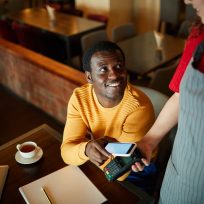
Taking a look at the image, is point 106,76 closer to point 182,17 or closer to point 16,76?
point 16,76

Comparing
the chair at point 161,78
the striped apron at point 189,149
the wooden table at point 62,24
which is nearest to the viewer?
the striped apron at point 189,149

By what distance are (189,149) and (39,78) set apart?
2113 mm

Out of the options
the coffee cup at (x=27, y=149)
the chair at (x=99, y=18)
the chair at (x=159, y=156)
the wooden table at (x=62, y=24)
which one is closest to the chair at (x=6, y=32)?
the wooden table at (x=62, y=24)

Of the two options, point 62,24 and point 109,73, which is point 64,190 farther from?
point 62,24

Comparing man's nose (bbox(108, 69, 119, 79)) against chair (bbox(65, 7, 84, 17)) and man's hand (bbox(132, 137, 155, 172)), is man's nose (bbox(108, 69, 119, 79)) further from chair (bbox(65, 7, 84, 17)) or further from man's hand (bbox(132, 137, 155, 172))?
chair (bbox(65, 7, 84, 17))

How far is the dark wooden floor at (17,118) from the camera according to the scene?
2775 mm

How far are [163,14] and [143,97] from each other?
3.81 meters

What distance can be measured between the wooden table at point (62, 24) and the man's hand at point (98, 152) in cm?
273

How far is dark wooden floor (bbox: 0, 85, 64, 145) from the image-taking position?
9.11 feet

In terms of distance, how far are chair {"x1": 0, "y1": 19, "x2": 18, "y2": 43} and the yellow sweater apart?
9.39 ft

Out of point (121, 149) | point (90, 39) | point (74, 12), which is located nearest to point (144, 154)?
point (121, 149)

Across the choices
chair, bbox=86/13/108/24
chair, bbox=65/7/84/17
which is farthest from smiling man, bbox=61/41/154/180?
chair, bbox=65/7/84/17

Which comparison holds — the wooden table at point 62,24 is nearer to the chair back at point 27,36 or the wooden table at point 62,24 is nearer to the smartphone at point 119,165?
the chair back at point 27,36

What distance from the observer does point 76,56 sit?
4.13 meters
